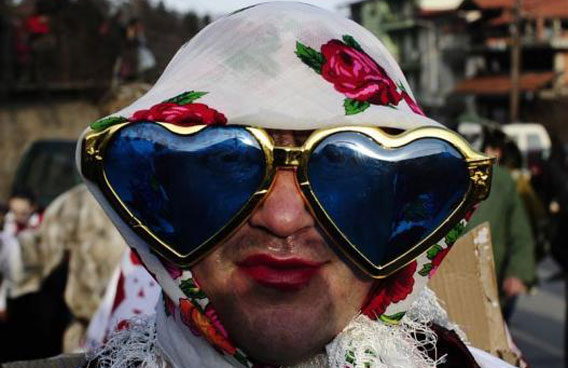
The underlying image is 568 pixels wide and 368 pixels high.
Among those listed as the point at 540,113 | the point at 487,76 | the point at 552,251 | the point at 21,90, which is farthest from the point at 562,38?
the point at 552,251

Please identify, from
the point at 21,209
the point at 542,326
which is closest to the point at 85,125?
the point at 21,209

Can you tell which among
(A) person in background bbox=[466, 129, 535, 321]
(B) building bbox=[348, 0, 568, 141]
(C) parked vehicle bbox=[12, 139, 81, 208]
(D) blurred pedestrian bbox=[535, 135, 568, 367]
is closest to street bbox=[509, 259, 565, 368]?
(D) blurred pedestrian bbox=[535, 135, 568, 367]

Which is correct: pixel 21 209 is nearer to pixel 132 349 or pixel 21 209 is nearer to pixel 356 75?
pixel 132 349

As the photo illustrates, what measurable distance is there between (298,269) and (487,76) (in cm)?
5709

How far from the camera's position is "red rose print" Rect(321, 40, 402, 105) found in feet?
5.67

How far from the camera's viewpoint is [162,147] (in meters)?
1.72

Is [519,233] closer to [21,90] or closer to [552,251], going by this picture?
[552,251]

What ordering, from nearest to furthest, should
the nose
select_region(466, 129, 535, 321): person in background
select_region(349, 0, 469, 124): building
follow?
the nose
select_region(466, 129, 535, 321): person in background
select_region(349, 0, 469, 124): building

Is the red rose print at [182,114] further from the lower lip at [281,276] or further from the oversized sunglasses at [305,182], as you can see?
the lower lip at [281,276]

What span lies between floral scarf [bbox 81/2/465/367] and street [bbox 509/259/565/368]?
5.98 metres

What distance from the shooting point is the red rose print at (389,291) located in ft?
5.84

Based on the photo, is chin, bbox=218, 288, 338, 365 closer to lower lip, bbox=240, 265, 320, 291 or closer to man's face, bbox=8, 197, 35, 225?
lower lip, bbox=240, 265, 320, 291

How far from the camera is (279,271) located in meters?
1.68

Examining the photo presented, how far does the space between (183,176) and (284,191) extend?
6.8 inches
